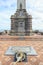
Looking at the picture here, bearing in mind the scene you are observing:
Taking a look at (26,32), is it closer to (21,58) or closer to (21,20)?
(21,20)

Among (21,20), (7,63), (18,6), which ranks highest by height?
(18,6)

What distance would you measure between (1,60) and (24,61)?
795mm

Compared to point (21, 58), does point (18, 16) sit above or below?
above

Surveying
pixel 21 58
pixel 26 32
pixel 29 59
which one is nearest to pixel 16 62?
pixel 21 58

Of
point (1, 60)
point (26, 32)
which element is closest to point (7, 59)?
point (1, 60)

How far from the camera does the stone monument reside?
45.4 feet

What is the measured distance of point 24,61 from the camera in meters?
4.75

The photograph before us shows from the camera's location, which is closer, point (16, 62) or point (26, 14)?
point (16, 62)

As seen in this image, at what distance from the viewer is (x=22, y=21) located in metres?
13.9

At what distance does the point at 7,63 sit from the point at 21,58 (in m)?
0.50

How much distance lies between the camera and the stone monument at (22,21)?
1384 centimetres

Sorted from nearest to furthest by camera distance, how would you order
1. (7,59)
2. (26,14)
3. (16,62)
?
1. (16,62)
2. (7,59)
3. (26,14)

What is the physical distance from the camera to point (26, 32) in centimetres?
1392

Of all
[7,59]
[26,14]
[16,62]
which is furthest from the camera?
[26,14]
